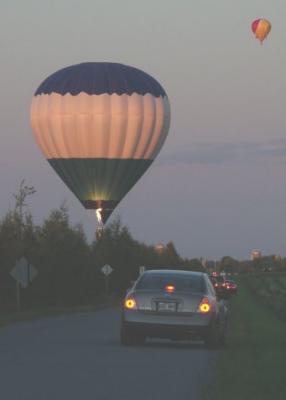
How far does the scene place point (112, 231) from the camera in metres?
104

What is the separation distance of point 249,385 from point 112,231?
88014 mm

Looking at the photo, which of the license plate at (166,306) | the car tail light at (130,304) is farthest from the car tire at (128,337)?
the license plate at (166,306)

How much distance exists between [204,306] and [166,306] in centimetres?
70

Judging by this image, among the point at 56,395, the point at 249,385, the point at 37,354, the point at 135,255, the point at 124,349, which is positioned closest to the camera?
the point at 56,395

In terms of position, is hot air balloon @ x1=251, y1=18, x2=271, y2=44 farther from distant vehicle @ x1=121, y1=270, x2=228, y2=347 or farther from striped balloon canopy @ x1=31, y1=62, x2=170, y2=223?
distant vehicle @ x1=121, y1=270, x2=228, y2=347

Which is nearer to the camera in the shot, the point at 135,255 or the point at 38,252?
the point at 38,252

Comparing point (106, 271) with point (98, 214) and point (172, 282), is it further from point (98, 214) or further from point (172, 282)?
point (172, 282)

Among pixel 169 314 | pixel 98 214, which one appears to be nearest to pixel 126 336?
pixel 169 314

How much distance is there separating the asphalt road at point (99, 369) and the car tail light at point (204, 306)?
28.6 inches

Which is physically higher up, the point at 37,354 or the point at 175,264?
the point at 175,264

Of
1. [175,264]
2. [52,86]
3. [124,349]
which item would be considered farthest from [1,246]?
[175,264]

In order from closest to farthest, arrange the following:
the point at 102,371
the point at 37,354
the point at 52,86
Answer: the point at 102,371 < the point at 37,354 < the point at 52,86

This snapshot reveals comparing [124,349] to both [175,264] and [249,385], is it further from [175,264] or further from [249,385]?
[175,264]

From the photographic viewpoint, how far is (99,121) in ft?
189
